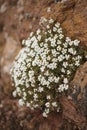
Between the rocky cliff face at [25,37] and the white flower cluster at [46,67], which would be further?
the white flower cluster at [46,67]

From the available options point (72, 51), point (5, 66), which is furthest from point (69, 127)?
point (5, 66)

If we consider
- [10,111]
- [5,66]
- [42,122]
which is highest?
[5,66]

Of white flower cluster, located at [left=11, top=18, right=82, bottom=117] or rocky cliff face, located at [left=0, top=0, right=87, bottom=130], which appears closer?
rocky cliff face, located at [left=0, top=0, right=87, bottom=130]

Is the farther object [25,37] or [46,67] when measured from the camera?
[25,37]

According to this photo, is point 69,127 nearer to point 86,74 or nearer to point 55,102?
point 55,102

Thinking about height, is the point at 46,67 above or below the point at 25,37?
below
